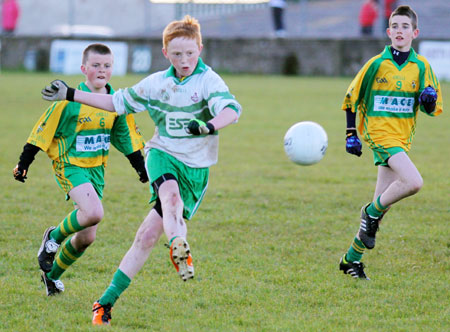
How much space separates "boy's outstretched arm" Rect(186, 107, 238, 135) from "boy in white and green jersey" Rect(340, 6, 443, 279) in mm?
1568

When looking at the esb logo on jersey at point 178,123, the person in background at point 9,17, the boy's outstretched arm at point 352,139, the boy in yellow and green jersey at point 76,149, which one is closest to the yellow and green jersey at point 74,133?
the boy in yellow and green jersey at point 76,149

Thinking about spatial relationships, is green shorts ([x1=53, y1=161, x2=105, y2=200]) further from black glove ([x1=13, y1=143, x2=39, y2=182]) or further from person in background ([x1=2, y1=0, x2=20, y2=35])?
person in background ([x1=2, y1=0, x2=20, y2=35])

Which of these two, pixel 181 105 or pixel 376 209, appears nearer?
pixel 181 105

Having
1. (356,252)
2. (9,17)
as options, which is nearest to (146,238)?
(356,252)

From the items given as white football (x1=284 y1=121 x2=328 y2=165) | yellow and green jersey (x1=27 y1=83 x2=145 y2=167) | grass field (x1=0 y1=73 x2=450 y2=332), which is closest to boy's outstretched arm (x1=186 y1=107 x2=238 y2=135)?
yellow and green jersey (x1=27 y1=83 x2=145 y2=167)

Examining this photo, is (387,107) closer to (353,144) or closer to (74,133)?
(353,144)

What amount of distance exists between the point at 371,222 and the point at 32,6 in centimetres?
3956

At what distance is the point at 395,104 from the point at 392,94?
0.08 metres

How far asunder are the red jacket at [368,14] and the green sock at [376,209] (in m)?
20.7

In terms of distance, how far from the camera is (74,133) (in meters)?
5.05

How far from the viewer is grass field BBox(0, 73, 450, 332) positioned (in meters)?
4.66

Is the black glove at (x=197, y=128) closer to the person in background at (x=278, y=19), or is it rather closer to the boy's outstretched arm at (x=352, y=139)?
the boy's outstretched arm at (x=352, y=139)

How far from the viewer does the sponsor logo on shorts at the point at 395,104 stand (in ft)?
18.6

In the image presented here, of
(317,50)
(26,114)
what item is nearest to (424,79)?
(26,114)
